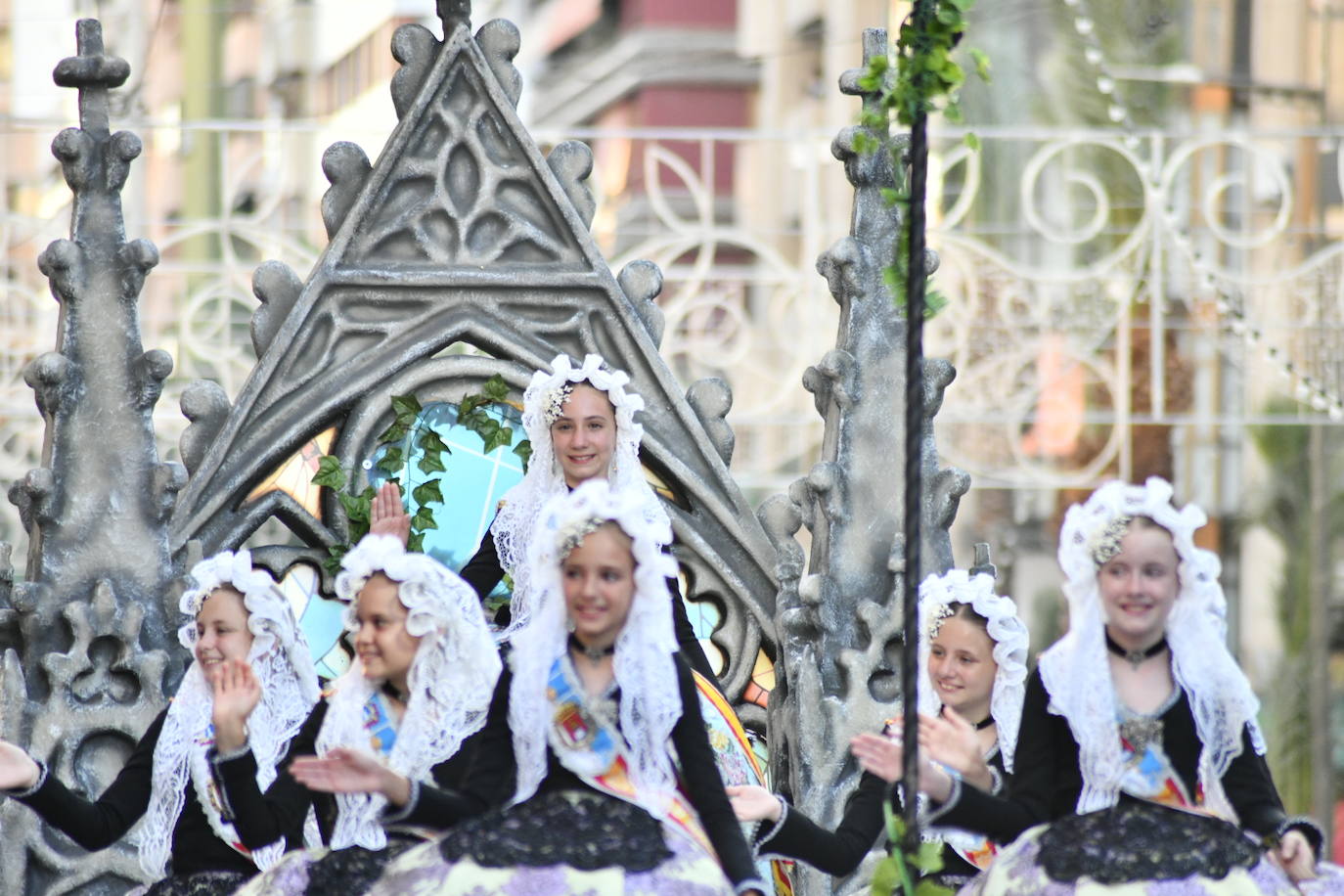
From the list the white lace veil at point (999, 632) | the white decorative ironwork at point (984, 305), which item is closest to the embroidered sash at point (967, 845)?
the white lace veil at point (999, 632)

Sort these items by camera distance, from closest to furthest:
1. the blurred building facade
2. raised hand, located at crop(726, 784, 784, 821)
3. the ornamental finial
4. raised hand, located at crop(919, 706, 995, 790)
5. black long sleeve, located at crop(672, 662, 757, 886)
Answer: black long sleeve, located at crop(672, 662, 757, 886) < raised hand, located at crop(919, 706, 995, 790) < raised hand, located at crop(726, 784, 784, 821) < the ornamental finial < the blurred building facade

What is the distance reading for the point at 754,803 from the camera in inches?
272

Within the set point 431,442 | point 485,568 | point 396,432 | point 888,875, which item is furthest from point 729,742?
point 888,875

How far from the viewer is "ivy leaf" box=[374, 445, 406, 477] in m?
9.39

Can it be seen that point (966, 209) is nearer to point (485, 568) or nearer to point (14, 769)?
point (485, 568)

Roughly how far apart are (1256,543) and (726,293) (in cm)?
1003

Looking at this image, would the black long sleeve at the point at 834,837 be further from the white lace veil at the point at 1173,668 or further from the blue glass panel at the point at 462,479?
the blue glass panel at the point at 462,479

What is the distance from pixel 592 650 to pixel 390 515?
1.94 meters

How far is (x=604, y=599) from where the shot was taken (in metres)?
6.68

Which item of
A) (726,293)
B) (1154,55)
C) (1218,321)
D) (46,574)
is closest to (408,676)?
(46,574)

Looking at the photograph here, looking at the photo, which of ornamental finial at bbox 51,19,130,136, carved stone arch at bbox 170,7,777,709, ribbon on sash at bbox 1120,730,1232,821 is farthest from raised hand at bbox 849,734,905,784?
ornamental finial at bbox 51,19,130,136

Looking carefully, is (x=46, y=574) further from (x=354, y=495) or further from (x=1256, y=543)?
(x=1256, y=543)

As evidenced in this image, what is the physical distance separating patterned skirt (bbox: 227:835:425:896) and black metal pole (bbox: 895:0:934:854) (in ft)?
4.55

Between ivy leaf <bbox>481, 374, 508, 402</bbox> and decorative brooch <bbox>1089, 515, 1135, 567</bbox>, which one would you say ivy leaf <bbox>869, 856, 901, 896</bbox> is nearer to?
decorative brooch <bbox>1089, 515, 1135, 567</bbox>
